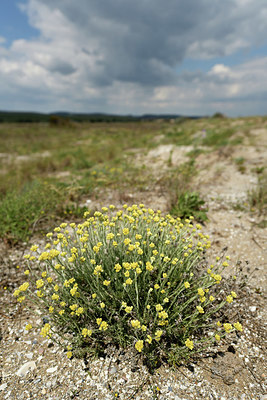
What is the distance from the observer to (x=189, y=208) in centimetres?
414

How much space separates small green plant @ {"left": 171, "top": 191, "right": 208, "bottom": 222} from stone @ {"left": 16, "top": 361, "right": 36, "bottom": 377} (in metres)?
3.04

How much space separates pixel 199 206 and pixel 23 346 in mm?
3592

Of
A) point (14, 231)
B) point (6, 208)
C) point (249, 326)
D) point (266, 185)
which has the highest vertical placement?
point (266, 185)

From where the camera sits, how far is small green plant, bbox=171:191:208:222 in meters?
4.00

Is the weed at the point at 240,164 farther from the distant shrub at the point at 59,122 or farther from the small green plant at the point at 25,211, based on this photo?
the distant shrub at the point at 59,122

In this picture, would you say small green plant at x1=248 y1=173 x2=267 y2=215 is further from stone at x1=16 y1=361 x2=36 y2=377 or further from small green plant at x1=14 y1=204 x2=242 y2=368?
stone at x1=16 y1=361 x2=36 y2=377

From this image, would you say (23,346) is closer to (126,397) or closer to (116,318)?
(116,318)

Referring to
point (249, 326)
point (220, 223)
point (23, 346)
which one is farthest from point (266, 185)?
point (23, 346)

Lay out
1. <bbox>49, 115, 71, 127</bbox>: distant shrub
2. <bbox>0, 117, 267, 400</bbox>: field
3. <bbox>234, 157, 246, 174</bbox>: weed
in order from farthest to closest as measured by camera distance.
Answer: <bbox>49, 115, 71, 127</bbox>: distant shrub → <bbox>234, 157, 246, 174</bbox>: weed → <bbox>0, 117, 267, 400</bbox>: field

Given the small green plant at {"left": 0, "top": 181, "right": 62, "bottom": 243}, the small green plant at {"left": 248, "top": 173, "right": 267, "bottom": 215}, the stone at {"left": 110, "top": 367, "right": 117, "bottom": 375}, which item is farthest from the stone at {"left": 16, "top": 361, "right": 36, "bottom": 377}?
the small green plant at {"left": 248, "top": 173, "right": 267, "bottom": 215}

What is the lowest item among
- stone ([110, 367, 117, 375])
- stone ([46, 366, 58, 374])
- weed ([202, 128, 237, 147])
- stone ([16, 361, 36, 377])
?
stone ([16, 361, 36, 377])

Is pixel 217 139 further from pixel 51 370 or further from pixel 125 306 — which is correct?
pixel 51 370

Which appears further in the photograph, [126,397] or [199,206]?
[199,206]

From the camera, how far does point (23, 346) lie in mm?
2117
